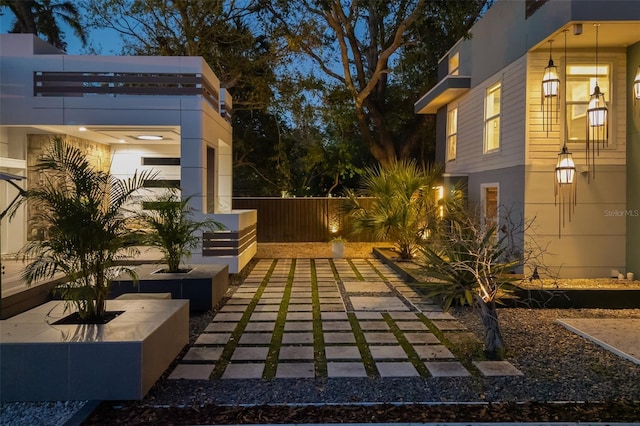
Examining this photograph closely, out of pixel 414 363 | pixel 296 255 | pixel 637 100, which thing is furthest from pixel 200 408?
pixel 296 255

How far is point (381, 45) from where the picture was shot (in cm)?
1770

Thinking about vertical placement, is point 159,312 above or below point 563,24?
below

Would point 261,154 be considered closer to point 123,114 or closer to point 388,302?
point 123,114

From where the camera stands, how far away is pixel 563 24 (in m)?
7.28

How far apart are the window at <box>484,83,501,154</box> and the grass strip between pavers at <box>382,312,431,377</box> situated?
16.9ft

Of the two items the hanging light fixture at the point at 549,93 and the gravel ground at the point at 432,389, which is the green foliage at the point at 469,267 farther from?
the hanging light fixture at the point at 549,93

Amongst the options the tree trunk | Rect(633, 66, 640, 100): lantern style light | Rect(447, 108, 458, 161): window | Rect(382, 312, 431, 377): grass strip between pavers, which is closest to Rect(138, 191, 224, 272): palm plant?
Rect(382, 312, 431, 377): grass strip between pavers

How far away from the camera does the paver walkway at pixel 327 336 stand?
4.73m

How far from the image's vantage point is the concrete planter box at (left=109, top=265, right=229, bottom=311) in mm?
6898

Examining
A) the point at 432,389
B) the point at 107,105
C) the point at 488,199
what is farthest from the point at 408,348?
the point at 107,105

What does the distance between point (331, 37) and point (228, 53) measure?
3608mm

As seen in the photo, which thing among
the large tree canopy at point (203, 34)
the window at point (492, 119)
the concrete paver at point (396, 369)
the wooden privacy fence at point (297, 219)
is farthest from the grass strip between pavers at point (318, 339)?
the large tree canopy at point (203, 34)

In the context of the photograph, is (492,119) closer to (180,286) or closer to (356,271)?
(356,271)

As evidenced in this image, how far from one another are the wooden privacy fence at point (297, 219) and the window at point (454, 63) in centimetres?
564
